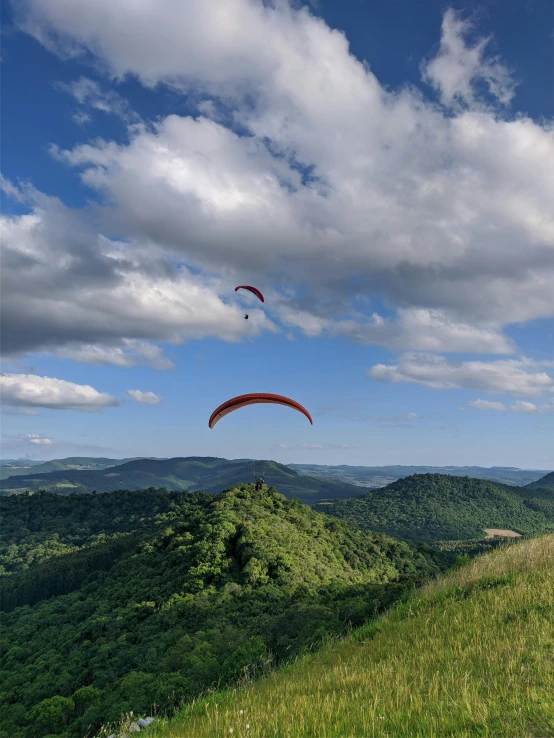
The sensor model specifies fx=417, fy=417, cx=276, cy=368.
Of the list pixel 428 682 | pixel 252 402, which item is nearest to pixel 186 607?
pixel 252 402

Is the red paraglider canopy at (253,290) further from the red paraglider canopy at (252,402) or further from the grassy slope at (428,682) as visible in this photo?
the grassy slope at (428,682)

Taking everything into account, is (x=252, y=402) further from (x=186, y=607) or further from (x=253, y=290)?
(x=186, y=607)

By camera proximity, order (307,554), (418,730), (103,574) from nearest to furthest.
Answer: (418,730), (307,554), (103,574)

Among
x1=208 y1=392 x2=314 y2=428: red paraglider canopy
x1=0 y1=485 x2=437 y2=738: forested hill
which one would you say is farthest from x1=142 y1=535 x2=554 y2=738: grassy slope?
x1=208 y1=392 x2=314 y2=428: red paraglider canopy

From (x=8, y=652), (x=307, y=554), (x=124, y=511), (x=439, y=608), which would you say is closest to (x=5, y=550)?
(x=124, y=511)

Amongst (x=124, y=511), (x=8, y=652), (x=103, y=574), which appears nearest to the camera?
(x=8, y=652)

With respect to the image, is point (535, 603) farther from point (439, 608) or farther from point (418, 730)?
point (418, 730)

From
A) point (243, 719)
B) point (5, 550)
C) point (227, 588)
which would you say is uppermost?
point (243, 719)
